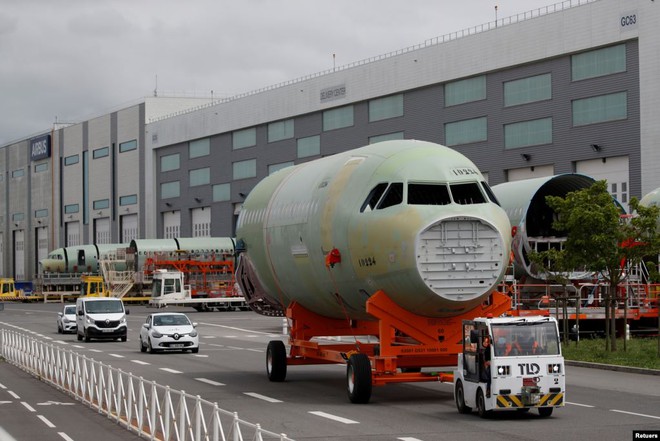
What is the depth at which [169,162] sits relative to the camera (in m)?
114

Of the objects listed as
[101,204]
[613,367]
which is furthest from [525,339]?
[101,204]

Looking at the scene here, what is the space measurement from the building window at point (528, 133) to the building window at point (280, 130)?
27.9m

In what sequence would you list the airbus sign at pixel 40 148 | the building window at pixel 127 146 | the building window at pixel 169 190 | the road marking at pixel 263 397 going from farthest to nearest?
the airbus sign at pixel 40 148, the building window at pixel 127 146, the building window at pixel 169 190, the road marking at pixel 263 397

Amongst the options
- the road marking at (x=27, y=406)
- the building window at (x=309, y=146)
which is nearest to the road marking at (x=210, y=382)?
the road marking at (x=27, y=406)

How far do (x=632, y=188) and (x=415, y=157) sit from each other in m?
38.9

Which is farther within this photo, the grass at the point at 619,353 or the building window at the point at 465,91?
the building window at the point at 465,91

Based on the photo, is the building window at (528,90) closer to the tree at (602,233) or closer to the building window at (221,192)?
the tree at (602,233)

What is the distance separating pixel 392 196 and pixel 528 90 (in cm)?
4596

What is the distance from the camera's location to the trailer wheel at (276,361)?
96.1 ft

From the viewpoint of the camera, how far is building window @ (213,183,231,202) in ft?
335

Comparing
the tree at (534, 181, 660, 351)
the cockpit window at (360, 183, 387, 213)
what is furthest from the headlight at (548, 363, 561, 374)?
the tree at (534, 181, 660, 351)

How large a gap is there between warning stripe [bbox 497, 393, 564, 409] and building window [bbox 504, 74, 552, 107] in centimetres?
4644

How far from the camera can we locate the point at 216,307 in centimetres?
8900

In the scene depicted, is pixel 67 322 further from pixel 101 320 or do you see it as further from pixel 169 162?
pixel 169 162
